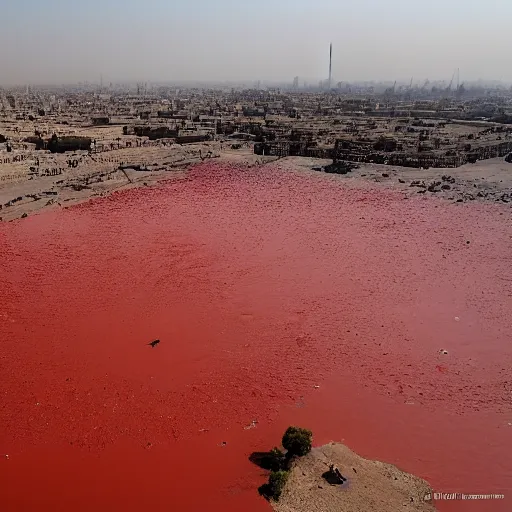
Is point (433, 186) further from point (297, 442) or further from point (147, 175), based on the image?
point (297, 442)

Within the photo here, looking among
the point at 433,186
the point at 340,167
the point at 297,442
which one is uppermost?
the point at 340,167

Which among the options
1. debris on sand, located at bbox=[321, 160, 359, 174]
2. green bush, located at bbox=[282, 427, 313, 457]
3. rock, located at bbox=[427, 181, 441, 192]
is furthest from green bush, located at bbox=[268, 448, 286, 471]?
debris on sand, located at bbox=[321, 160, 359, 174]

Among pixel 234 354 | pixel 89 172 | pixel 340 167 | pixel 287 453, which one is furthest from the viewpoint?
pixel 340 167

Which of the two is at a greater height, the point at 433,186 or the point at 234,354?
the point at 433,186

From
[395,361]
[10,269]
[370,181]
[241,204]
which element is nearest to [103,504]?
[395,361]

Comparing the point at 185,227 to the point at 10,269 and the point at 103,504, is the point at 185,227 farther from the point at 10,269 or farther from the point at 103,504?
the point at 103,504

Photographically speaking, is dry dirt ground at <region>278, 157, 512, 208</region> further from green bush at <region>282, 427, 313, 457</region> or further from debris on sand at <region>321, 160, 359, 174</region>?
green bush at <region>282, 427, 313, 457</region>

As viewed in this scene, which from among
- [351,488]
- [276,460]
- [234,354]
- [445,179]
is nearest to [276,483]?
[276,460]
